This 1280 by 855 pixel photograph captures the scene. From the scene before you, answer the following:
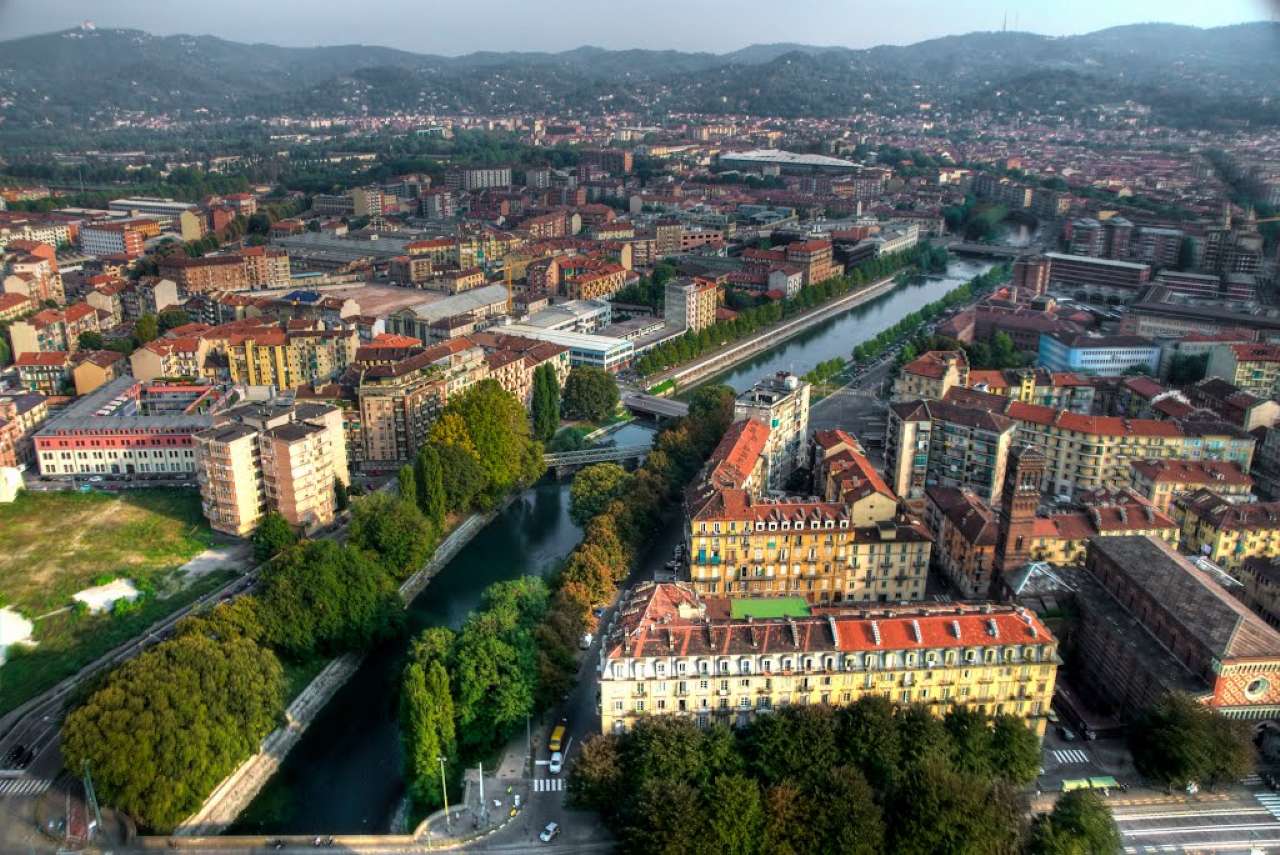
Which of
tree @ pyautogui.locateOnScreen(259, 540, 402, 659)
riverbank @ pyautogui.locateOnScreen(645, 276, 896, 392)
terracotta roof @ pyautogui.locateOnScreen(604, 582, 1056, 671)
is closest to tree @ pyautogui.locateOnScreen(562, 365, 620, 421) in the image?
riverbank @ pyautogui.locateOnScreen(645, 276, 896, 392)

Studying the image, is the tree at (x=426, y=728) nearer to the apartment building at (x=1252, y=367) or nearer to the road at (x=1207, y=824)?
the road at (x=1207, y=824)

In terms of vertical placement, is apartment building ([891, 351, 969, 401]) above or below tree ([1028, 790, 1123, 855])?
above

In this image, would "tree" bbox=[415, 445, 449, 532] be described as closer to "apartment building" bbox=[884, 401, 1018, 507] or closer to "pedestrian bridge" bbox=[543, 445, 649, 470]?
"pedestrian bridge" bbox=[543, 445, 649, 470]

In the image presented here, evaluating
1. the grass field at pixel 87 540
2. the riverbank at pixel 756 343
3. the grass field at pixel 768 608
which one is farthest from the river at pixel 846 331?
the grass field at pixel 87 540

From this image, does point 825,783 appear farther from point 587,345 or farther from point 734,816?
point 587,345

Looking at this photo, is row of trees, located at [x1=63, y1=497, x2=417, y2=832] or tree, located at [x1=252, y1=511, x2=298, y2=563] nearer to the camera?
row of trees, located at [x1=63, y1=497, x2=417, y2=832]

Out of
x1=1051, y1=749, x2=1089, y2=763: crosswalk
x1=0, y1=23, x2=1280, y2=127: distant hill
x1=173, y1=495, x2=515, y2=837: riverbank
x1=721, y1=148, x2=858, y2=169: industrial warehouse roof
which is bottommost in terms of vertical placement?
x1=173, y1=495, x2=515, y2=837: riverbank

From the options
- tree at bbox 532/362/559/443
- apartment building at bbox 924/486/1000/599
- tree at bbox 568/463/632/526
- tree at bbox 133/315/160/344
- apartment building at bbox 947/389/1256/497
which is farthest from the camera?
tree at bbox 133/315/160/344
